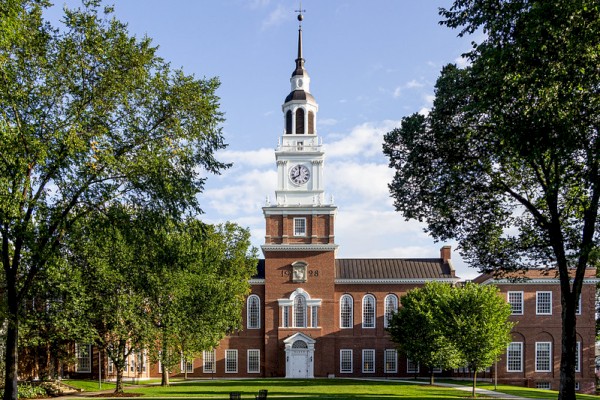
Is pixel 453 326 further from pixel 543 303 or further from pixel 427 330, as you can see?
pixel 543 303

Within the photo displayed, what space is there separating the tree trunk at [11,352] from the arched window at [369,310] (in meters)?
46.6

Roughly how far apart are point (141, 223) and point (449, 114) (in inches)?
451

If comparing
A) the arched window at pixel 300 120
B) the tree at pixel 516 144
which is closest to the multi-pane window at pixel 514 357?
the arched window at pixel 300 120

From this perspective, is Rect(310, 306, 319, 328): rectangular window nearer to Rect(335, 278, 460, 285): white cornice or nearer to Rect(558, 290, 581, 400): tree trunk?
Rect(335, 278, 460, 285): white cornice

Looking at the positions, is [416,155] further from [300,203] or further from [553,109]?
[300,203]

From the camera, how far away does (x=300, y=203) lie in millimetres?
64812

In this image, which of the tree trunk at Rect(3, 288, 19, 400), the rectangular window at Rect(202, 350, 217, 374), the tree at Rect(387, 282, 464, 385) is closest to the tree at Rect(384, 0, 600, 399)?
the tree trunk at Rect(3, 288, 19, 400)

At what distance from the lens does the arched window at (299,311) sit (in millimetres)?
64500

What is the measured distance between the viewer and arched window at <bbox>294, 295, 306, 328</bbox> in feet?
212

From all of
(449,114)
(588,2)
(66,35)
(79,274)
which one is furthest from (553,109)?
(79,274)

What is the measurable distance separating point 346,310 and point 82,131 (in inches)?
1896

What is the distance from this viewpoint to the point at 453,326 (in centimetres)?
4769

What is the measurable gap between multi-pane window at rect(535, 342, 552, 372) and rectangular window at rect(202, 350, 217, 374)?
98.8 feet

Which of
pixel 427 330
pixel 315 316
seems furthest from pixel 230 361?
pixel 427 330
